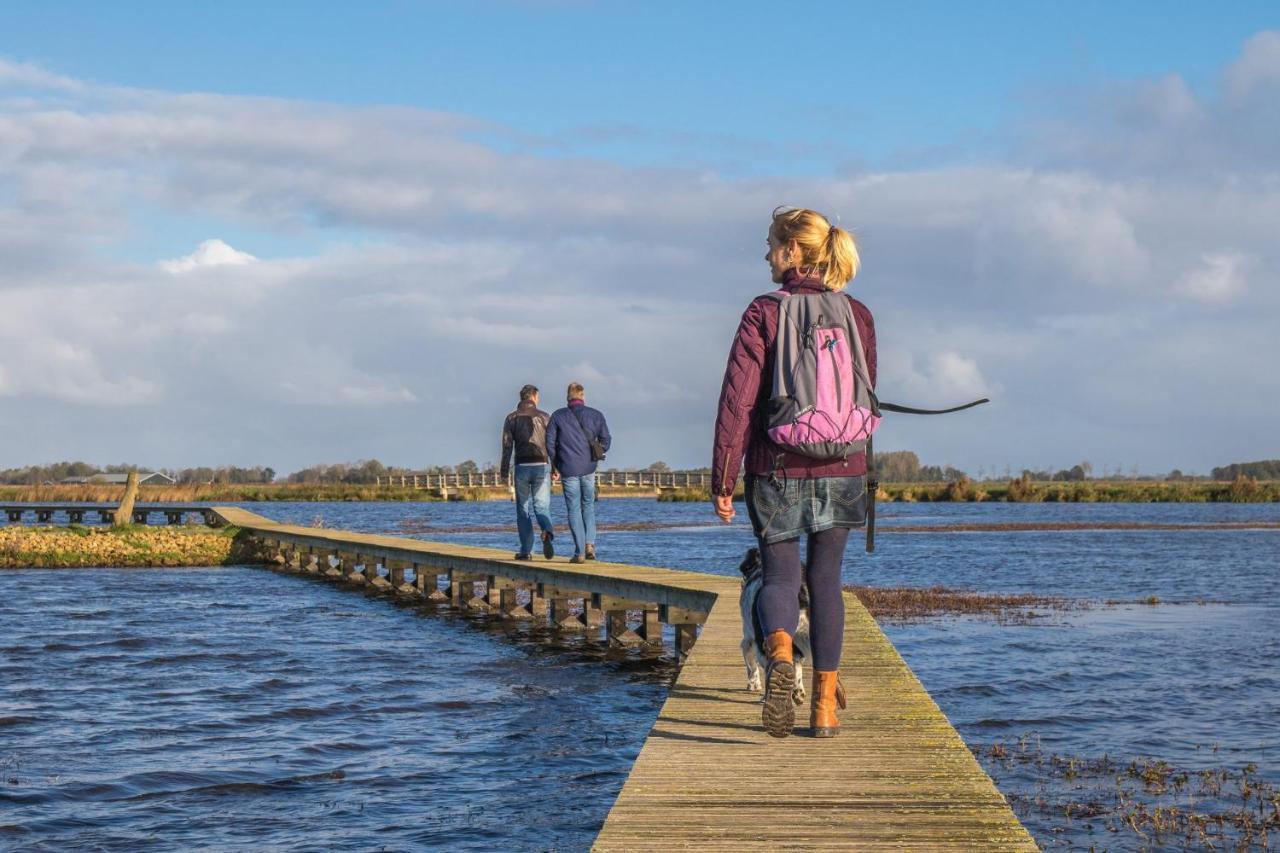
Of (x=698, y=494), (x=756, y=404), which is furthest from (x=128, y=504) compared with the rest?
(x=698, y=494)

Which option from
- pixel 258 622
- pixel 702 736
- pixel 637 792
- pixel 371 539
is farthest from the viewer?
pixel 371 539

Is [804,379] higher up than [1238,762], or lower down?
higher up

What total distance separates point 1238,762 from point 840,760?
6064mm

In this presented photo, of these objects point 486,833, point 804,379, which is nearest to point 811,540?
point 804,379

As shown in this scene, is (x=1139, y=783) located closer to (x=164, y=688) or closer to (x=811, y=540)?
(x=811, y=540)

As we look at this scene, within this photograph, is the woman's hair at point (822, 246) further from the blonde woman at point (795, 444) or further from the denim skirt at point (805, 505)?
the denim skirt at point (805, 505)

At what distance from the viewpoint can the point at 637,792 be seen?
5.25m

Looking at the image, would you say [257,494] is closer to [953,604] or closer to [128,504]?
[128,504]

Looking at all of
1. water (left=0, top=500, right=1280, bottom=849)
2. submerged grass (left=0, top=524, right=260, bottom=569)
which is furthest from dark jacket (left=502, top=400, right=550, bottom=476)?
submerged grass (left=0, top=524, right=260, bottom=569)

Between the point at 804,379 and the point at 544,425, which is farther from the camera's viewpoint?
the point at 544,425

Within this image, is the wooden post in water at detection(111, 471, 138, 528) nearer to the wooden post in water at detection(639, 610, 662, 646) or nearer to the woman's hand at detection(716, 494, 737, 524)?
the wooden post in water at detection(639, 610, 662, 646)

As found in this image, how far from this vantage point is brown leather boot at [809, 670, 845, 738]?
611 centimetres

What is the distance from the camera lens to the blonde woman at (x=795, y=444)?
553cm

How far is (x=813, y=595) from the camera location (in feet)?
19.4
